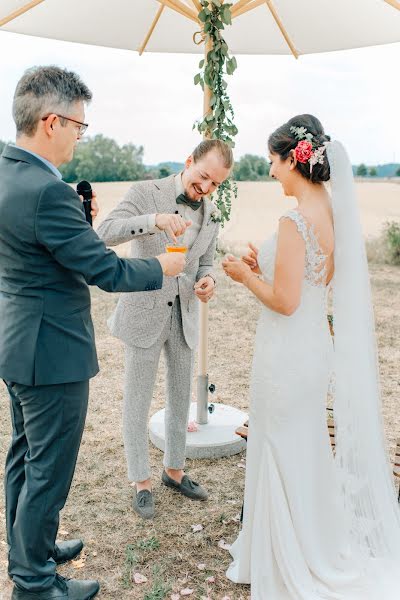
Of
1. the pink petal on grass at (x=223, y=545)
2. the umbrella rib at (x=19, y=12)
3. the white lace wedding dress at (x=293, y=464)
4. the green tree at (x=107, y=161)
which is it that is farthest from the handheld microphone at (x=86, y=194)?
the green tree at (x=107, y=161)

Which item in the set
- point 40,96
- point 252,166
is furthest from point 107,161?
point 40,96

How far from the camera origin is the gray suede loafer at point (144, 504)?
366 centimetres

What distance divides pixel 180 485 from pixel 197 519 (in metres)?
0.31

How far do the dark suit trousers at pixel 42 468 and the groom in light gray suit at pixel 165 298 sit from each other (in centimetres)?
89

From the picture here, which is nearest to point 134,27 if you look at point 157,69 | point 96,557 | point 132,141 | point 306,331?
point 306,331

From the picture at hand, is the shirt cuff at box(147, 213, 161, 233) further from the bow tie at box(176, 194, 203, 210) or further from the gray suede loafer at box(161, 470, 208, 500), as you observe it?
the gray suede loafer at box(161, 470, 208, 500)

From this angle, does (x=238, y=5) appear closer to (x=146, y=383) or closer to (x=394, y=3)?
(x=394, y=3)

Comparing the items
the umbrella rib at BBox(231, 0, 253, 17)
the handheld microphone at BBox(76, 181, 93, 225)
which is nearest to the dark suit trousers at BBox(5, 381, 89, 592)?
the handheld microphone at BBox(76, 181, 93, 225)

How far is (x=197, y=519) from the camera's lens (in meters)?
3.66

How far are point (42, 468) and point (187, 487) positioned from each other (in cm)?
147

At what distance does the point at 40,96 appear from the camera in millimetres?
2373

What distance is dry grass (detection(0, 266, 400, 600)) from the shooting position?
3.11 meters

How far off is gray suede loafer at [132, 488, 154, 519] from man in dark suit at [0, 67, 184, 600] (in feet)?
2.89

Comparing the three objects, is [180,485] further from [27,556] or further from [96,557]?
[27,556]
